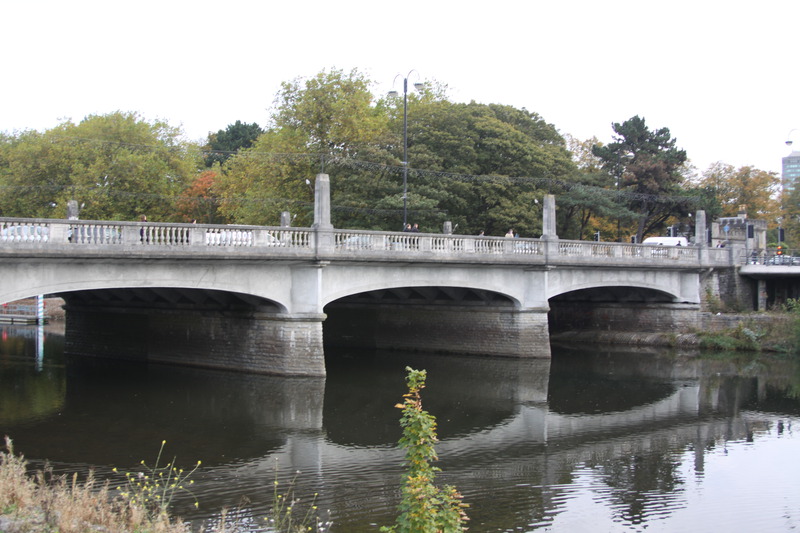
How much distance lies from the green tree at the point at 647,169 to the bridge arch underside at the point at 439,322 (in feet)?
62.8

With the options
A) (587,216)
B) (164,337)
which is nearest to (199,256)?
(164,337)

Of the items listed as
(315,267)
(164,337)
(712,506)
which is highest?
(315,267)

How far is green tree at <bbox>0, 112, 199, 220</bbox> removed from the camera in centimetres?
4941

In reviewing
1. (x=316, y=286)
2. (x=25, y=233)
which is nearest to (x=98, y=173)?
(x=316, y=286)

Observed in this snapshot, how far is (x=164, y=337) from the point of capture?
30969 millimetres

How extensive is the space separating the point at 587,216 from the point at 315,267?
98.9ft

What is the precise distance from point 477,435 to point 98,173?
36833 millimetres

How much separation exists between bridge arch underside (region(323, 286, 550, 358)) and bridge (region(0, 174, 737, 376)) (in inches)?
2.4

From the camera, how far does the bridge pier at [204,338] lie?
2609 centimetres

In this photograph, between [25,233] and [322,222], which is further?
[322,222]

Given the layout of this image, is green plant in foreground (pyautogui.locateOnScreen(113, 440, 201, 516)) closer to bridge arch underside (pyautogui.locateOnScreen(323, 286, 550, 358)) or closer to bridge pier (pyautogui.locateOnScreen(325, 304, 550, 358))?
bridge arch underside (pyautogui.locateOnScreen(323, 286, 550, 358))

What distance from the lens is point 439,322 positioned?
115 ft

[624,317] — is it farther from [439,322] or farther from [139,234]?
[139,234]

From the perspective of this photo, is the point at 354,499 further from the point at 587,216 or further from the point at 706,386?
the point at 587,216
